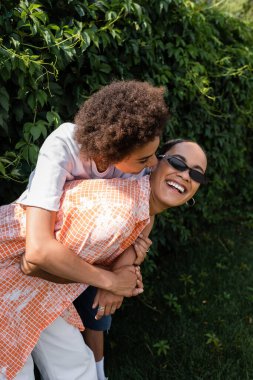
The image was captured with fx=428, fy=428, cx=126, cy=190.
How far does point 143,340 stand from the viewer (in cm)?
325

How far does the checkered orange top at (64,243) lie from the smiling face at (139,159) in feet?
0.21

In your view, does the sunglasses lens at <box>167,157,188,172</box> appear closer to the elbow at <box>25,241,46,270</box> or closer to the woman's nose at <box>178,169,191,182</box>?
the woman's nose at <box>178,169,191,182</box>

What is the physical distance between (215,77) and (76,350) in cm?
315

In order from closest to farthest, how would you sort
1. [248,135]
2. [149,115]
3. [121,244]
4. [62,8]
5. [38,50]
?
1. [149,115]
2. [121,244]
3. [38,50]
4. [62,8]
5. [248,135]

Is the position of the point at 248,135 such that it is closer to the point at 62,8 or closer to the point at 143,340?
the point at 143,340

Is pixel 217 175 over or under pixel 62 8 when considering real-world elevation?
under

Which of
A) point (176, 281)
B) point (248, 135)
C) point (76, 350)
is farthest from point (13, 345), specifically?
point (248, 135)

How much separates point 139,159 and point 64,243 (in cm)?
50

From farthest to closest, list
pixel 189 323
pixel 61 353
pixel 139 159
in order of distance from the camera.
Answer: pixel 189 323, pixel 61 353, pixel 139 159

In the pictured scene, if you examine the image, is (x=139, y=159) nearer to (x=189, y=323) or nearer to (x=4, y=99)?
(x=4, y=99)

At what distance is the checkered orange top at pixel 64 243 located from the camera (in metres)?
1.80

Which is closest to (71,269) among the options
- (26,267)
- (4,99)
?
(26,267)

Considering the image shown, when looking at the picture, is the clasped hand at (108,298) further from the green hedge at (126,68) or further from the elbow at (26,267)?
the green hedge at (126,68)

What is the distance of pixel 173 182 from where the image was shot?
2195mm
